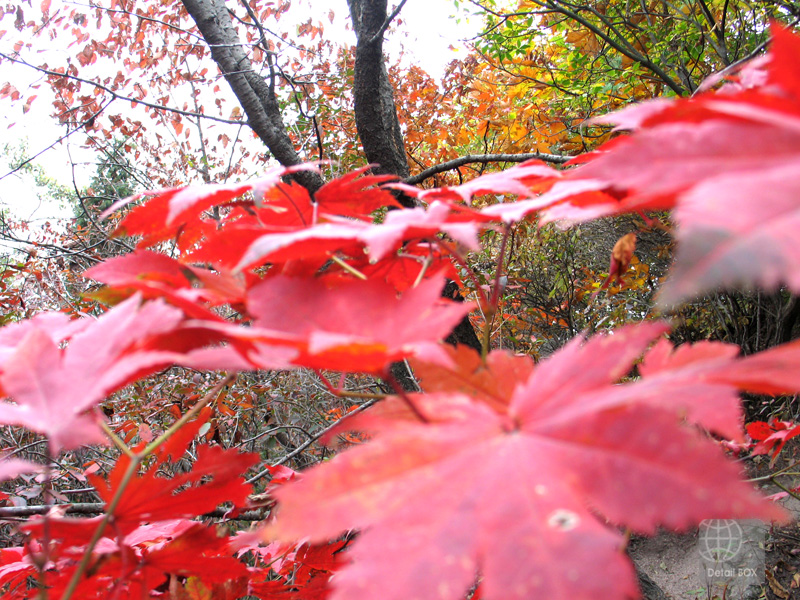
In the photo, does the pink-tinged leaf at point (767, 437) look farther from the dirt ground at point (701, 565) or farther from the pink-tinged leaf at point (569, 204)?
the dirt ground at point (701, 565)

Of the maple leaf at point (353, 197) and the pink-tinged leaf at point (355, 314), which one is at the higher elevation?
the maple leaf at point (353, 197)

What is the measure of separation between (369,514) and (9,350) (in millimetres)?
374

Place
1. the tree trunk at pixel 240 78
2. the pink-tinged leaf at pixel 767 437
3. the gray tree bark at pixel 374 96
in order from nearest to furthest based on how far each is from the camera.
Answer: the pink-tinged leaf at pixel 767 437
the gray tree bark at pixel 374 96
the tree trunk at pixel 240 78

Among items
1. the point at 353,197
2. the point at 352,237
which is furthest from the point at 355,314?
the point at 353,197

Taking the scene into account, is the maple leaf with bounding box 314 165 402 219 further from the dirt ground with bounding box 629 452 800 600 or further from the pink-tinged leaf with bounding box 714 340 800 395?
the dirt ground with bounding box 629 452 800 600

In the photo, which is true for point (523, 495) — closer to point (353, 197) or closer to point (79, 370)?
point (79, 370)

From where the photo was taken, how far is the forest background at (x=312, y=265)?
0.35 meters

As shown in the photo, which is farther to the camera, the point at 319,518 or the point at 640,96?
the point at 640,96

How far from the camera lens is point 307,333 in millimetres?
335

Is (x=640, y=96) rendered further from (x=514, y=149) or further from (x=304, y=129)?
(x=304, y=129)

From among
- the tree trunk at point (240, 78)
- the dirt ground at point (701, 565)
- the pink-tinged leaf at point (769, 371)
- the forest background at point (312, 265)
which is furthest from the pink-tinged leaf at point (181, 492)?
the dirt ground at point (701, 565)

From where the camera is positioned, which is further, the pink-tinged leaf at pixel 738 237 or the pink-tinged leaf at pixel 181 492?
the pink-tinged leaf at pixel 181 492

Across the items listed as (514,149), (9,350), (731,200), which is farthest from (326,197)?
(514,149)

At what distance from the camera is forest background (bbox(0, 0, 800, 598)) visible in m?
0.35
